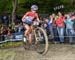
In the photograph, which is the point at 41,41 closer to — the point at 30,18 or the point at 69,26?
the point at 30,18

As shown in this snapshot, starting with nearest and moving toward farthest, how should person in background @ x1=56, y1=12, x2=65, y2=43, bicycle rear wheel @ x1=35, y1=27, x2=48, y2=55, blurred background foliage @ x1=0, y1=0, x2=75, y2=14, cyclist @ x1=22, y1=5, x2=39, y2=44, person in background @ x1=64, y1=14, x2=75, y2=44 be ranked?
bicycle rear wheel @ x1=35, y1=27, x2=48, y2=55 < cyclist @ x1=22, y1=5, x2=39, y2=44 < person in background @ x1=64, y1=14, x2=75, y2=44 < person in background @ x1=56, y1=12, x2=65, y2=43 < blurred background foliage @ x1=0, y1=0, x2=75, y2=14

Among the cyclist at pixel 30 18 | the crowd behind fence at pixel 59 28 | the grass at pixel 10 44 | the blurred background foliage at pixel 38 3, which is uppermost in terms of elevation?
the blurred background foliage at pixel 38 3

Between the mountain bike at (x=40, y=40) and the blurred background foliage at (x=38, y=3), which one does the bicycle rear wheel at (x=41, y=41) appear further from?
the blurred background foliage at (x=38, y=3)

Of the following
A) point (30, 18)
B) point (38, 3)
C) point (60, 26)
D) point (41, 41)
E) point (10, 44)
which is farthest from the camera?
point (38, 3)

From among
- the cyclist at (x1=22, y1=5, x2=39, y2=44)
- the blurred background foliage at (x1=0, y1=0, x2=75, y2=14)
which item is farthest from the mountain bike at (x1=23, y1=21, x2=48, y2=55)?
the blurred background foliage at (x1=0, y1=0, x2=75, y2=14)

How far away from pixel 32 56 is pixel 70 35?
16.6 feet

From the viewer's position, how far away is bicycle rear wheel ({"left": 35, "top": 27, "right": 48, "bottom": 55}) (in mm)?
10346

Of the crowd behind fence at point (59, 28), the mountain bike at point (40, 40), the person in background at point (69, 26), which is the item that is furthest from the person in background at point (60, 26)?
the mountain bike at point (40, 40)

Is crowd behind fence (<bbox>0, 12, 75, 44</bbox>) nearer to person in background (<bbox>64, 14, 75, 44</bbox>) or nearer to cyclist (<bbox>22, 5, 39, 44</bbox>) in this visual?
person in background (<bbox>64, 14, 75, 44</bbox>)

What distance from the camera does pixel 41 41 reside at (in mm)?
10422

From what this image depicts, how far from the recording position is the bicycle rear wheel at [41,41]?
10.3 m

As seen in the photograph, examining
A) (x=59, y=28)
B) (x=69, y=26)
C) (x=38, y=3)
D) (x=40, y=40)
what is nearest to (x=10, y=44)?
(x=59, y=28)

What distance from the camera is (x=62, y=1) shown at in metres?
25.2

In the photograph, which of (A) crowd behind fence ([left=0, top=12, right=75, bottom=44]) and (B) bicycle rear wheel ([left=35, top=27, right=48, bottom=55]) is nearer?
(B) bicycle rear wheel ([left=35, top=27, right=48, bottom=55])
